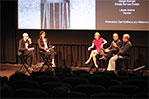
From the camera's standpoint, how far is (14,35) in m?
10.9

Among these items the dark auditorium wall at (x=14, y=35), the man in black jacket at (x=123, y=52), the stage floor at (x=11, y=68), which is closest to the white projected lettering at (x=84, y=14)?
the dark auditorium wall at (x=14, y=35)

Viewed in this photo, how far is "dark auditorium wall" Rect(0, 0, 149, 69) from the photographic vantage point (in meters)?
10.0

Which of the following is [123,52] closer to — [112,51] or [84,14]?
→ [112,51]

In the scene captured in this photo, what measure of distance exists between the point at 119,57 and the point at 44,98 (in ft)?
14.7

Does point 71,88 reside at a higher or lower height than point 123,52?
lower

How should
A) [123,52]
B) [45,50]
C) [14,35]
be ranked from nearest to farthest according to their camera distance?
[123,52]
[45,50]
[14,35]

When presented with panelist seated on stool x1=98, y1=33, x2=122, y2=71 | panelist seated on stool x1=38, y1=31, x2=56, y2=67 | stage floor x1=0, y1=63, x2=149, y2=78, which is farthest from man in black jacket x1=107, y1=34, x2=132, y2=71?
panelist seated on stool x1=38, y1=31, x2=56, y2=67

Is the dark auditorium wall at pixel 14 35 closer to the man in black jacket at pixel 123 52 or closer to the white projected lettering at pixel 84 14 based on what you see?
the white projected lettering at pixel 84 14

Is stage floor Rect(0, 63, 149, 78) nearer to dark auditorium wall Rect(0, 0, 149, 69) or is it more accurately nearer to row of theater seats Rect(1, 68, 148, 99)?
dark auditorium wall Rect(0, 0, 149, 69)

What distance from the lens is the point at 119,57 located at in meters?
8.17

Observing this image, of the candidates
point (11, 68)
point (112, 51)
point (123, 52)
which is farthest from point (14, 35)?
point (123, 52)

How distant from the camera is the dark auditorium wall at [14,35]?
395 inches

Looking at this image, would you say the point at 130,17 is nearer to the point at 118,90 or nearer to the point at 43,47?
the point at 43,47

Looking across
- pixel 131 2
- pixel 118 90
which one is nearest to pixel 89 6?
pixel 131 2
